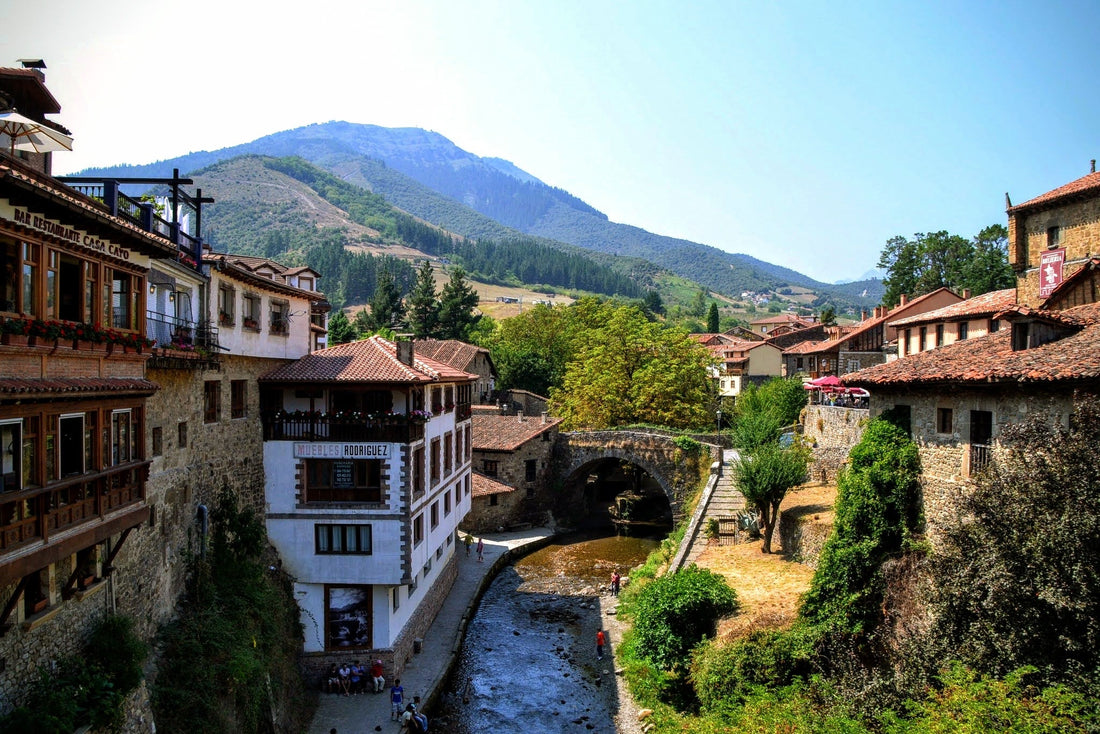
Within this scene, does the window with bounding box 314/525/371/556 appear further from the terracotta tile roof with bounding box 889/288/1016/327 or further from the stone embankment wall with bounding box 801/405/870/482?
the terracotta tile roof with bounding box 889/288/1016/327

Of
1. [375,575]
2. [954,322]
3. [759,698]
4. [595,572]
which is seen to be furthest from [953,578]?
[595,572]

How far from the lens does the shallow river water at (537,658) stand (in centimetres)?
2334

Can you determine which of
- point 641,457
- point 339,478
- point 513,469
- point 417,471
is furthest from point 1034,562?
point 513,469

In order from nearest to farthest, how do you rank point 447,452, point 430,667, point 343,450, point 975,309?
point 343,450
point 430,667
point 447,452
point 975,309

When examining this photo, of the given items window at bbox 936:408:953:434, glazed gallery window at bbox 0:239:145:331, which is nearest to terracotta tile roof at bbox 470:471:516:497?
window at bbox 936:408:953:434

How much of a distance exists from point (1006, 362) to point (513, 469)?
Result: 33710 mm

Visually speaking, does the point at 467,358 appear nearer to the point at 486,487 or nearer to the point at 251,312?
the point at 486,487

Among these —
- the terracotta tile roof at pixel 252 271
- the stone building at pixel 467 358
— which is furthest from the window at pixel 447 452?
the stone building at pixel 467 358

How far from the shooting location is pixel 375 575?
22891 mm

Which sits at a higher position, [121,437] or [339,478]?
[121,437]

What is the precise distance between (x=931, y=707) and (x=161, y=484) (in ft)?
54.3

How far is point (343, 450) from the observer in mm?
23047

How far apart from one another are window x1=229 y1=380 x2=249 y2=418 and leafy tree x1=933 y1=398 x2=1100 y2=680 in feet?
60.4

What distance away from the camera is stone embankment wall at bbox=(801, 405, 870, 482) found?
31984 millimetres
